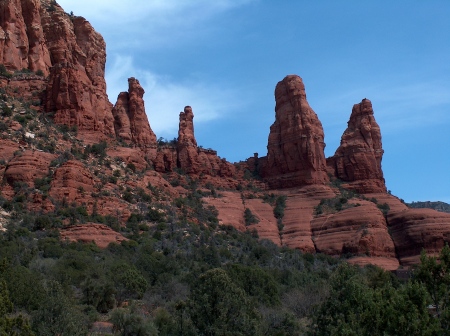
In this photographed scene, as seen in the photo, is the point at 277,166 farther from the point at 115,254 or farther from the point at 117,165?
the point at 115,254

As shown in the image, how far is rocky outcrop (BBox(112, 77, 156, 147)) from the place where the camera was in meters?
95.5

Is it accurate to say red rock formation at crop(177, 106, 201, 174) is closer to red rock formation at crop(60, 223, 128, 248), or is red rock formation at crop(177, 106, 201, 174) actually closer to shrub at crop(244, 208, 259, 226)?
shrub at crop(244, 208, 259, 226)

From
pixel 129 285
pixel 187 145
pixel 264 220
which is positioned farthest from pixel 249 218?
pixel 129 285

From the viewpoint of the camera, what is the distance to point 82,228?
61.0 meters

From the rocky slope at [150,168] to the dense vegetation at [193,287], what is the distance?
258cm

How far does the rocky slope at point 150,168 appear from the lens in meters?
66.9

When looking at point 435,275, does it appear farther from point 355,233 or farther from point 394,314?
point 355,233

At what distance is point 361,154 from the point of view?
324 ft

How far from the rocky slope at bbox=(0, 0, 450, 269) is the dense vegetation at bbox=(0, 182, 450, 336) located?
8.47ft

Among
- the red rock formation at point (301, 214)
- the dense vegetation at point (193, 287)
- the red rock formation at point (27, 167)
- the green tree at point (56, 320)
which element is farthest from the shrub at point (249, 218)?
the green tree at point (56, 320)

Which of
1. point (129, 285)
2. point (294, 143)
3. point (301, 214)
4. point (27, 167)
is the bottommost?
point (129, 285)

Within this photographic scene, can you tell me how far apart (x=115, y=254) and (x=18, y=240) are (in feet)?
28.9

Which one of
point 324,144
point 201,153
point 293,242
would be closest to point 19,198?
point 293,242

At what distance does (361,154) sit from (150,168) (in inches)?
1261
